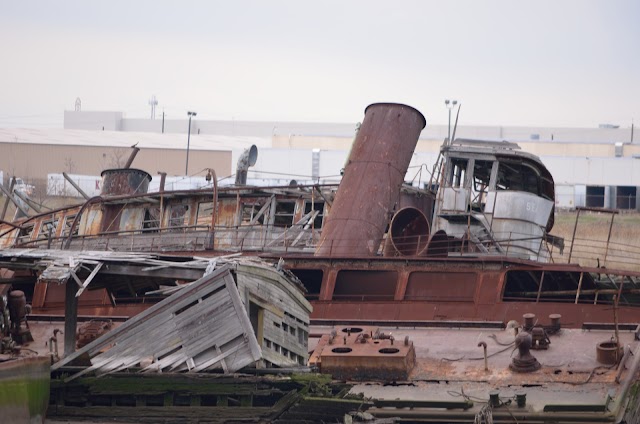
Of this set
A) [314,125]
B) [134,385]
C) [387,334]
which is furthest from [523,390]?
[314,125]

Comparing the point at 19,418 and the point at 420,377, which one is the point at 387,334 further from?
the point at 19,418

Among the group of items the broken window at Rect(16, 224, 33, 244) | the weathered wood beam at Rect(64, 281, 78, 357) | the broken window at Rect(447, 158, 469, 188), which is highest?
the broken window at Rect(447, 158, 469, 188)

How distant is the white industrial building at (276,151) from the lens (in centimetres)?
5653

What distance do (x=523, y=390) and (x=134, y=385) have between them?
579 cm

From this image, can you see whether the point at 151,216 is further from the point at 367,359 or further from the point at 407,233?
the point at 367,359

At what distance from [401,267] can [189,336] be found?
9543mm

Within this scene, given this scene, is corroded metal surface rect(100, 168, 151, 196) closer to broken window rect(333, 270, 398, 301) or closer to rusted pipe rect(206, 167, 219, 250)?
rusted pipe rect(206, 167, 219, 250)

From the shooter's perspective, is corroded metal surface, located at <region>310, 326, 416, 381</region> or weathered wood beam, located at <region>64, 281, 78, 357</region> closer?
weathered wood beam, located at <region>64, 281, 78, 357</region>

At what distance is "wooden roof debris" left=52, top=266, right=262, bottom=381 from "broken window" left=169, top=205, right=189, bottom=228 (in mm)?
13906

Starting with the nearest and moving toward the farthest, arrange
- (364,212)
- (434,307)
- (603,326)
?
(603,326)
(434,307)
(364,212)

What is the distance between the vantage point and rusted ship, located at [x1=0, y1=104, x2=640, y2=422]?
52.6 feet

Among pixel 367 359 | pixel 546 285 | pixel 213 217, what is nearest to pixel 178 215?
pixel 213 217

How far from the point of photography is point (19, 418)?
47.3 feet

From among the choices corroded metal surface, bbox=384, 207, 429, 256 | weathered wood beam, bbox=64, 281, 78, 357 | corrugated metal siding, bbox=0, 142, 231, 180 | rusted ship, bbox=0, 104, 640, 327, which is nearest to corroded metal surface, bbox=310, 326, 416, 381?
weathered wood beam, bbox=64, 281, 78, 357
